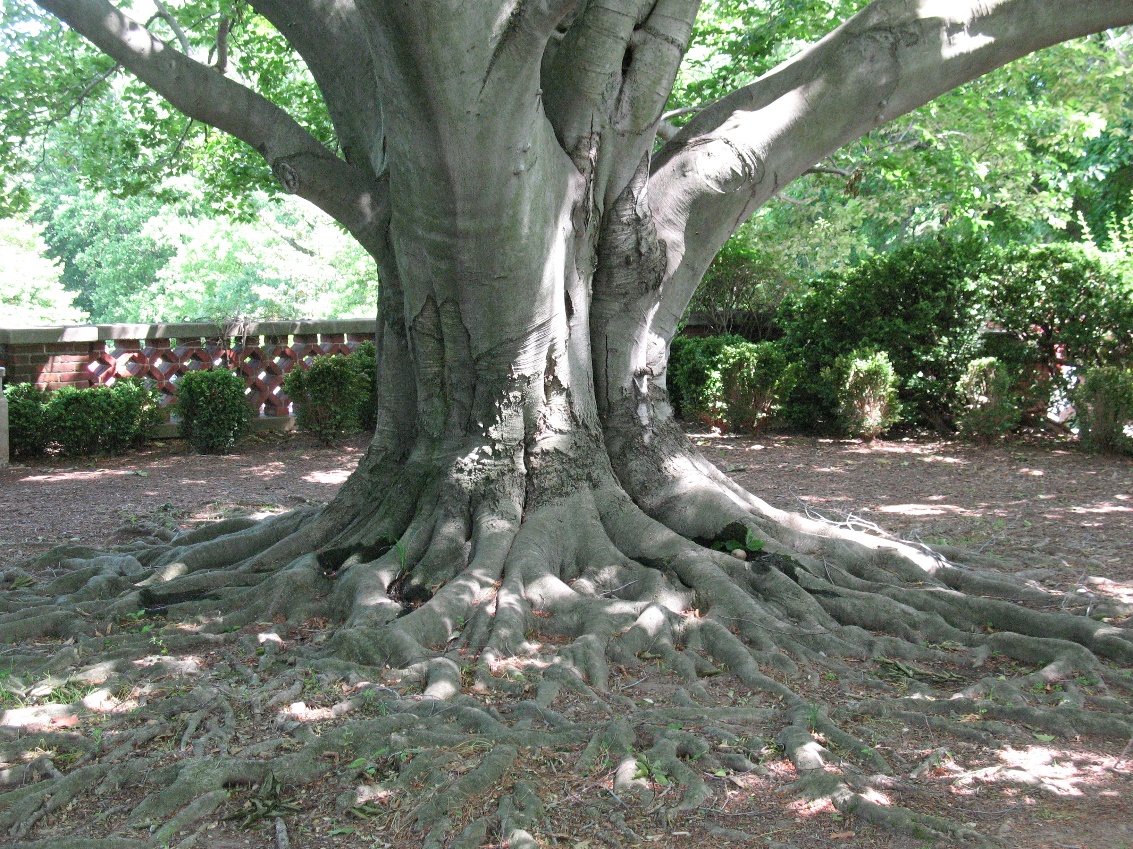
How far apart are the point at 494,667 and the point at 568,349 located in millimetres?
1896

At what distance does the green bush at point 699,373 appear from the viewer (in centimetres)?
1213

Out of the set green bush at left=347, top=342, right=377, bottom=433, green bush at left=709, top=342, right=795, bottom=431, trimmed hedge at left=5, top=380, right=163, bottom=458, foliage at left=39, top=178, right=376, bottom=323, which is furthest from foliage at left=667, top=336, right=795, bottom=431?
foliage at left=39, top=178, right=376, bottom=323

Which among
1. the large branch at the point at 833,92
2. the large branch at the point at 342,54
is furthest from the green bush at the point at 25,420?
the large branch at the point at 833,92

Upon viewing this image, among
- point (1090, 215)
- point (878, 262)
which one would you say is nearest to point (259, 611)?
point (878, 262)

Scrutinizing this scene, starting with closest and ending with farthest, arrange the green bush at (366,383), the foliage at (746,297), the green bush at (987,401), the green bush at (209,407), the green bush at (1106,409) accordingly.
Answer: the green bush at (1106,409)
the green bush at (987,401)
the green bush at (209,407)
the green bush at (366,383)
the foliage at (746,297)

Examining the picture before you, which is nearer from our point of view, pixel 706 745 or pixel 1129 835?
pixel 1129 835

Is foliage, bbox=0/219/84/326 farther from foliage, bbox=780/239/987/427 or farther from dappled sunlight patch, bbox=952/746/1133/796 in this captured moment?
dappled sunlight patch, bbox=952/746/1133/796

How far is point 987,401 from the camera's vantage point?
10.6 m

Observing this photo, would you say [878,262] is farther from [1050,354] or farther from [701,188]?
[701,188]

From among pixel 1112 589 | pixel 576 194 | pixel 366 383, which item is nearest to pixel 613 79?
pixel 576 194

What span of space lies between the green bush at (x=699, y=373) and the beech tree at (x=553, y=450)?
20.2ft

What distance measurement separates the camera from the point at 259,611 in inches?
182

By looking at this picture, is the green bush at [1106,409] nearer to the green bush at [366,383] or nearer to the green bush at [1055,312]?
the green bush at [1055,312]

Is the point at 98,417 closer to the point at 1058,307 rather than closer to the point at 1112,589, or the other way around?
the point at 1112,589
